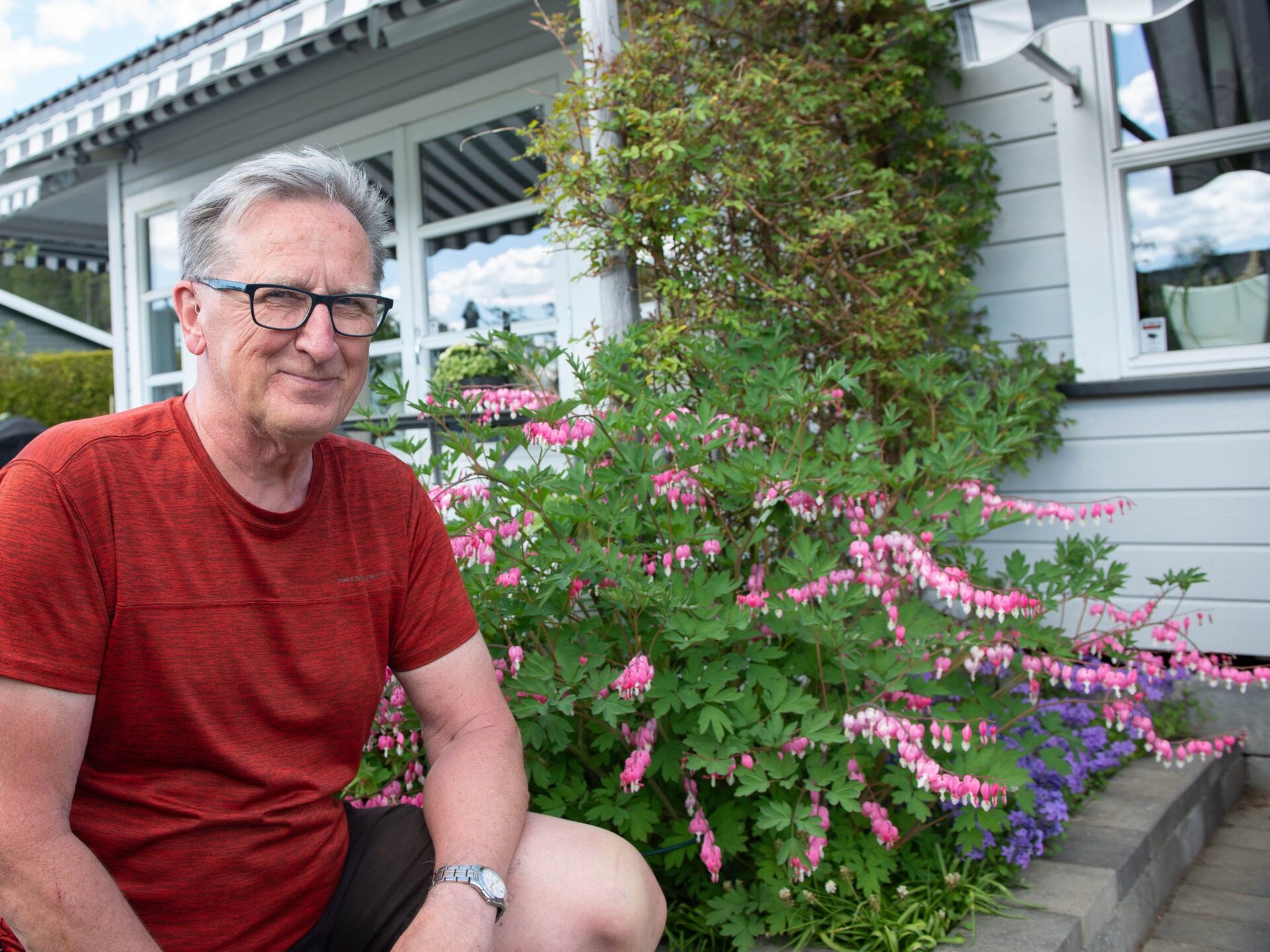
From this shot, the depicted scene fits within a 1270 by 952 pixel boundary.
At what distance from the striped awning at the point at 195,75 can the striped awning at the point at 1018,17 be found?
8.77 feet

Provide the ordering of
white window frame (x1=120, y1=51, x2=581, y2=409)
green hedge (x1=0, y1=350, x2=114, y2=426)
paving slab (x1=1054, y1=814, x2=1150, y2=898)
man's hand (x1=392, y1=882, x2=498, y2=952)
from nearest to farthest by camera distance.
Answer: man's hand (x1=392, y1=882, x2=498, y2=952) → paving slab (x1=1054, y1=814, x2=1150, y2=898) → white window frame (x1=120, y1=51, x2=581, y2=409) → green hedge (x1=0, y1=350, x2=114, y2=426)

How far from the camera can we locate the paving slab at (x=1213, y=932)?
2473mm

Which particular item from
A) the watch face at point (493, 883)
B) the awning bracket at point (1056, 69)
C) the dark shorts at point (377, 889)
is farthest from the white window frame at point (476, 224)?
the watch face at point (493, 883)

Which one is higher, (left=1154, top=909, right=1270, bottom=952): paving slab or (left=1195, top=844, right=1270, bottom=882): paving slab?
(left=1195, top=844, right=1270, bottom=882): paving slab

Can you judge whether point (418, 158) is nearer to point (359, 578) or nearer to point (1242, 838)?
point (359, 578)

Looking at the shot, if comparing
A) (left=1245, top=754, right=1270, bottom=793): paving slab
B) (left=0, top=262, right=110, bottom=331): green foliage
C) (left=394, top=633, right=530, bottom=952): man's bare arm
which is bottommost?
(left=1245, top=754, right=1270, bottom=793): paving slab

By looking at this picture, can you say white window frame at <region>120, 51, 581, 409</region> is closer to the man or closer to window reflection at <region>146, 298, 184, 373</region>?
window reflection at <region>146, 298, 184, 373</region>

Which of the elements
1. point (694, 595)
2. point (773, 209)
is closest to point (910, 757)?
point (694, 595)

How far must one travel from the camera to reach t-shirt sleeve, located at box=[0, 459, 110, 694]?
1.14 m

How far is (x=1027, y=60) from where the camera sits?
3.97 metres

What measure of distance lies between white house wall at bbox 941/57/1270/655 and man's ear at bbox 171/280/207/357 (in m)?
3.36

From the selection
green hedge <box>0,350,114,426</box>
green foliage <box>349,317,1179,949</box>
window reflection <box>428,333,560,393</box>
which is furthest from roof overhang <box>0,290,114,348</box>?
green foliage <box>349,317,1179,949</box>

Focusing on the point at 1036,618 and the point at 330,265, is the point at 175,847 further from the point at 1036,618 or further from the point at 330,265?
the point at 1036,618

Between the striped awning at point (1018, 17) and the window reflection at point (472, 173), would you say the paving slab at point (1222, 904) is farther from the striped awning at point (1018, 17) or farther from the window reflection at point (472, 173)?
the window reflection at point (472, 173)
